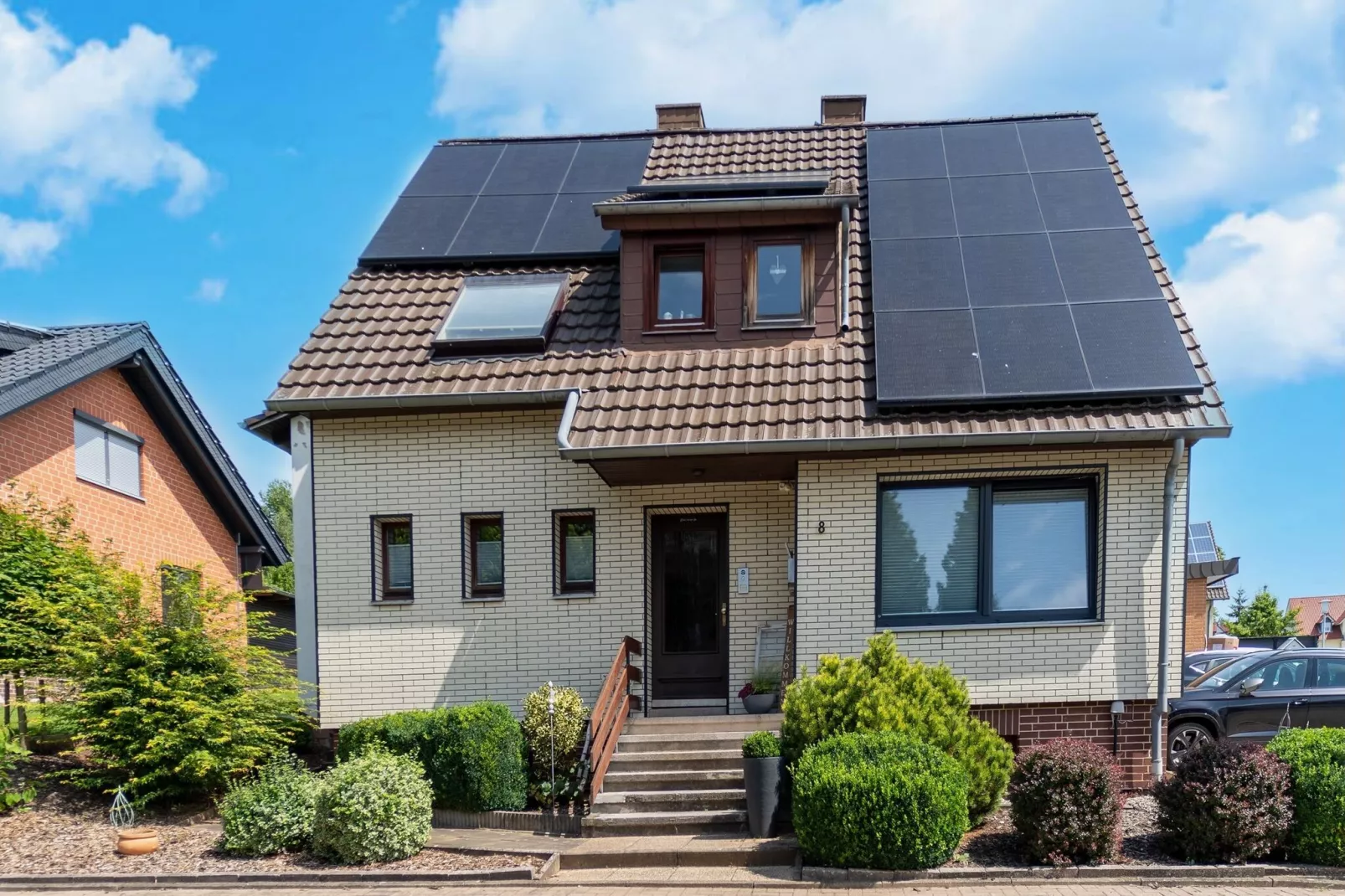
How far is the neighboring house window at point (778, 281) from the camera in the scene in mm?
13375

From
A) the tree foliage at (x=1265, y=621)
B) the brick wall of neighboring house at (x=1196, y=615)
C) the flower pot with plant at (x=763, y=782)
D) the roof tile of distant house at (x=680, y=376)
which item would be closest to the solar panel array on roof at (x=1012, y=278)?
the roof tile of distant house at (x=680, y=376)

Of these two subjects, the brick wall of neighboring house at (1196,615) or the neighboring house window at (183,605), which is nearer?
the neighboring house window at (183,605)

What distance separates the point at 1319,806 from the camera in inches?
366

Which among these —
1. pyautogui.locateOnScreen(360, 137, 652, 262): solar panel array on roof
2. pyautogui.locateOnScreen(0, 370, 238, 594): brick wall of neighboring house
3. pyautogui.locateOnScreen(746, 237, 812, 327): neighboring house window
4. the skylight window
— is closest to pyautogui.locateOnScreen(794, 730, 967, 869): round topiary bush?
pyautogui.locateOnScreen(746, 237, 812, 327): neighboring house window

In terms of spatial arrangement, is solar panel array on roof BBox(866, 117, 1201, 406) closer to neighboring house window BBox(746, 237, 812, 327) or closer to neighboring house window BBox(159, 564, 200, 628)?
neighboring house window BBox(746, 237, 812, 327)

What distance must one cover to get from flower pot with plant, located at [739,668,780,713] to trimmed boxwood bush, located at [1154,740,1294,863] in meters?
4.15

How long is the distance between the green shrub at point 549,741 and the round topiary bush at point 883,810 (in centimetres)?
289

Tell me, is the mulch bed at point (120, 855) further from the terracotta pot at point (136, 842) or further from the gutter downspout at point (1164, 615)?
the gutter downspout at point (1164, 615)

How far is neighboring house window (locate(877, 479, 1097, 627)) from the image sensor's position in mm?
11883

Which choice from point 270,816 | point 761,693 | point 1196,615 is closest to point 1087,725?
point 761,693

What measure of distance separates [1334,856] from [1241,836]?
2.55ft

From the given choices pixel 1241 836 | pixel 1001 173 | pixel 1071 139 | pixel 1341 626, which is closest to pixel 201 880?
pixel 1241 836

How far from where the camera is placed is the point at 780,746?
10.5 meters

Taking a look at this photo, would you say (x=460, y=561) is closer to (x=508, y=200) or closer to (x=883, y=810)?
(x=508, y=200)
